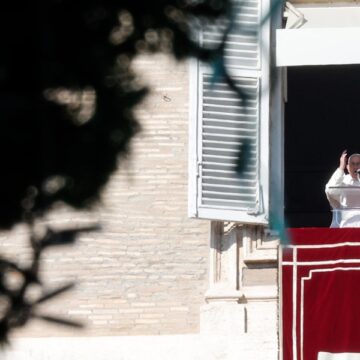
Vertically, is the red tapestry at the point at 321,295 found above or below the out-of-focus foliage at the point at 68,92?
below

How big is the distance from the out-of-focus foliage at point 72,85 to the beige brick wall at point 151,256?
9116mm

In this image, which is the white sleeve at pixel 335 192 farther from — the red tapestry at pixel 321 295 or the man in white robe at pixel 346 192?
the red tapestry at pixel 321 295

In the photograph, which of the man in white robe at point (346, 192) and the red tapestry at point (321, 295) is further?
the man in white robe at point (346, 192)

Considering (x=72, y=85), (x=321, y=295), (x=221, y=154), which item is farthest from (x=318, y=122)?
(x=72, y=85)

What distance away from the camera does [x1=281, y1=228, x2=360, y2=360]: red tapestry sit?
15.8 metres

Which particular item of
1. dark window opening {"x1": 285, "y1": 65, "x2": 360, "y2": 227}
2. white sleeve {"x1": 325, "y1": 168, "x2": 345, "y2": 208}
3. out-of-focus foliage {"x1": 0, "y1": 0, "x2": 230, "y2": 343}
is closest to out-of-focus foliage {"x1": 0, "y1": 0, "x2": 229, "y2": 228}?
out-of-focus foliage {"x1": 0, "y1": 0, "x2": 230, "y2": 343}

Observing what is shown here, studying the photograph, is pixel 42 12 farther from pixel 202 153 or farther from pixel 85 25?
pixel 202 153

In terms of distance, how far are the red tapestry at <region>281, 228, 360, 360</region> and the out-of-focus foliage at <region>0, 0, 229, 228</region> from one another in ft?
29.7

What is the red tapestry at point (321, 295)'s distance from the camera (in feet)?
52.0

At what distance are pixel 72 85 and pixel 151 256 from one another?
368 inches

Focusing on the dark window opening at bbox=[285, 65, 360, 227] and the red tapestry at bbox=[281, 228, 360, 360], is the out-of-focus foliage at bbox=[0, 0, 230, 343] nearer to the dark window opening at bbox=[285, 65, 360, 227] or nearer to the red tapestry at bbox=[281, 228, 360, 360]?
the red tapestry at bbox=[281, 228, 360, 360]

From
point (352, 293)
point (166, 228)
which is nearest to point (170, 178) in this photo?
point (166, 228)

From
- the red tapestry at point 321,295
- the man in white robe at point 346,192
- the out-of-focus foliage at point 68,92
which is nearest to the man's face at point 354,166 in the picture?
the man in white robe at point 346,192

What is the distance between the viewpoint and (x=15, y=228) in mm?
6836
